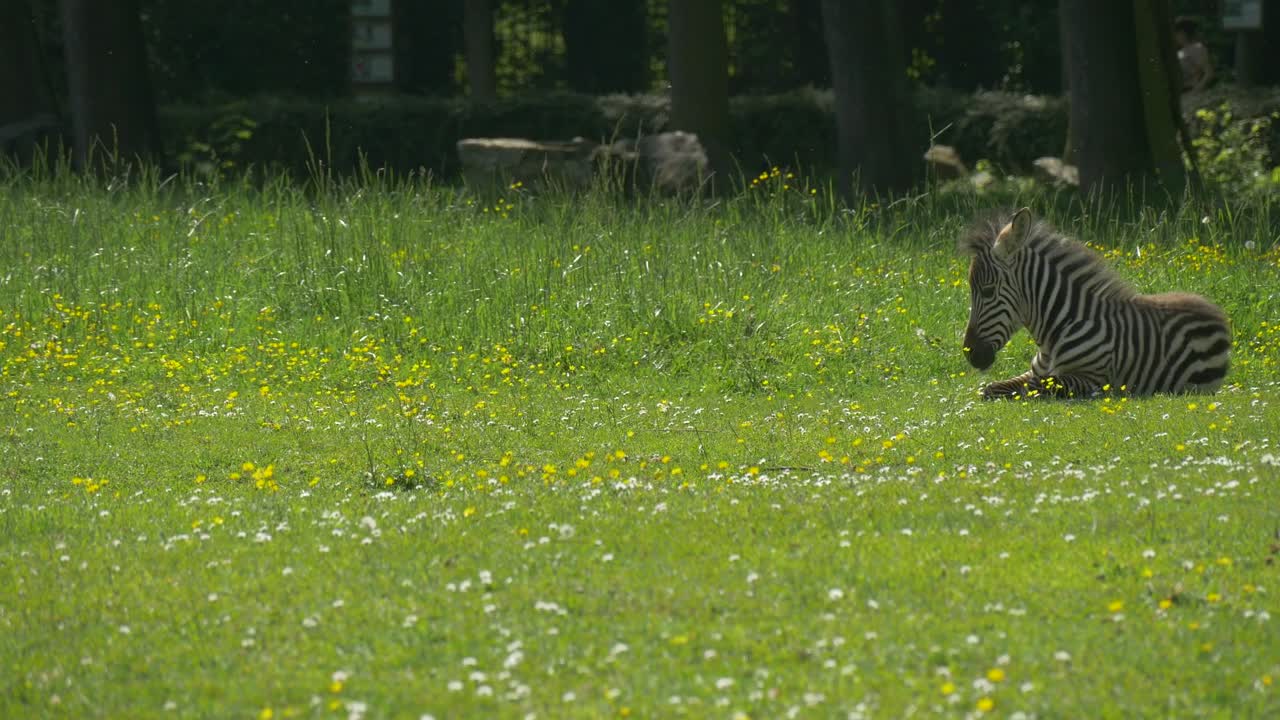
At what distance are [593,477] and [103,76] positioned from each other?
1754 centimetres

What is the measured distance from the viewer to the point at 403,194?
18109 millimetres

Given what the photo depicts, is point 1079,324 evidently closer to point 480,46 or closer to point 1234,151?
point 1234,151

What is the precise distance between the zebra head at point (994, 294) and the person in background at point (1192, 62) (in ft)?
53.5

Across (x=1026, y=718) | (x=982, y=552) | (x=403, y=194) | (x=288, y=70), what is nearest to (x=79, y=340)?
(x=403, y=194)

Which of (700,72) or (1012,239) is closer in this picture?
(1012,239)

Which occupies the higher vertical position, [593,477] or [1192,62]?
[1192,62]

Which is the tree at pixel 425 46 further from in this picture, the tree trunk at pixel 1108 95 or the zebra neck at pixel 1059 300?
the zebra neck at pixel 1059 300

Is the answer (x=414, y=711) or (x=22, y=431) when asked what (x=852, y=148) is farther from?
(x=414, y=711)

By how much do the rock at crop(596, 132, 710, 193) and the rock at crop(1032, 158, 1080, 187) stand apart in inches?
205

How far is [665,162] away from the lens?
72.3 ft

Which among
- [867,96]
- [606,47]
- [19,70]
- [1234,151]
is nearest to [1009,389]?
[867,96]

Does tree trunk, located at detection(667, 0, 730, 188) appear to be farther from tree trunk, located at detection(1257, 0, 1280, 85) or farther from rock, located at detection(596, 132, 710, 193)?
tree trunk, located at detection(1257, 0, 1280, 85)

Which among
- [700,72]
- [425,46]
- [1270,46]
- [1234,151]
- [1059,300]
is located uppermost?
[425,46]

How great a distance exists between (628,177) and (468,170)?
2336 millimetres
